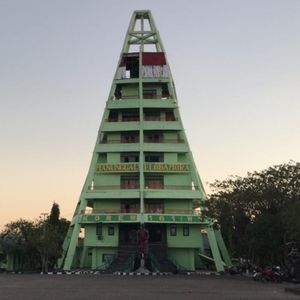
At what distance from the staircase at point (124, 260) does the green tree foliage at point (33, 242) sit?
928cm

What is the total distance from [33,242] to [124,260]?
13.1 meters

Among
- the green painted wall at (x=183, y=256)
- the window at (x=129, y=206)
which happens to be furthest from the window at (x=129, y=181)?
the green painted wall at (x=183, y=256)

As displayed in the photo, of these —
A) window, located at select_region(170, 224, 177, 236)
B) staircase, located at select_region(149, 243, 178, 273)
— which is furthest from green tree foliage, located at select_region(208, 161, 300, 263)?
window, located at select_region(170, 224, 177, 236)

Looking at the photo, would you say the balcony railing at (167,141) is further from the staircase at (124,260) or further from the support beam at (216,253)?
the staircase at (124,260)

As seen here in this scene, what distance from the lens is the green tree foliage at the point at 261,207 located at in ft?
152

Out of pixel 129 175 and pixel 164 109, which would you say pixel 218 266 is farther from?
pixel 164 109

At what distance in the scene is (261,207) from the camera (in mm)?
50750

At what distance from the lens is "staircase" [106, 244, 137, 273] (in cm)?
6147

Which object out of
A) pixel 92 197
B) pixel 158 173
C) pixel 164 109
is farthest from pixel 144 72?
pixel 92 197

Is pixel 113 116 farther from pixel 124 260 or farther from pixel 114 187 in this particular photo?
pixel 124 260

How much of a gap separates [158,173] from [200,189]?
5908 millimetres

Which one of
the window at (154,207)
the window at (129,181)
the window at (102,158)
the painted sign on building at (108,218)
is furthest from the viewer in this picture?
the window at (102,158)

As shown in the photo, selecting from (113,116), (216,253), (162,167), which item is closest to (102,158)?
(113,116)

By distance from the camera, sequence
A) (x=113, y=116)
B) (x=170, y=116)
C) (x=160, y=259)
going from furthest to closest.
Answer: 1. (x=113, y=116)
2. (x=170, y=116)
3. (x=160, y=259)
